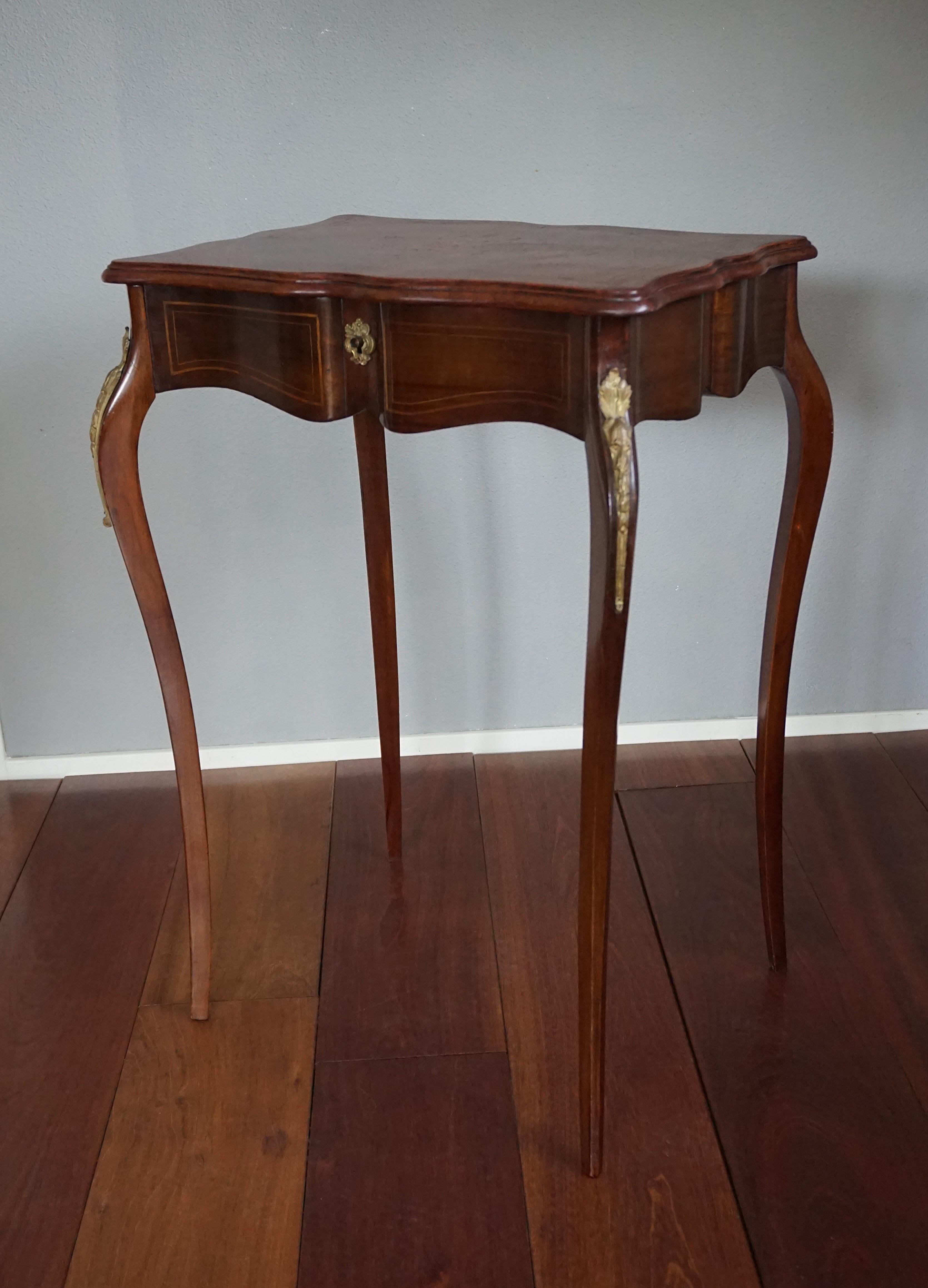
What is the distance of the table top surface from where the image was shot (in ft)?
3.28

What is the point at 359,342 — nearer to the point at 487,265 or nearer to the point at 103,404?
the point at 487,265

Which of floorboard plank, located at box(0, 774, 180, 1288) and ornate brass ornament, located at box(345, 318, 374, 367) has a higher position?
ornate brass ornament, located at box(345, 318, 374, 367)

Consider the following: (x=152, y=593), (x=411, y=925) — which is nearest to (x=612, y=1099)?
(x=411, y=925)

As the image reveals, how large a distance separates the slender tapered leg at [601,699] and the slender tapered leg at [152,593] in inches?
18.1

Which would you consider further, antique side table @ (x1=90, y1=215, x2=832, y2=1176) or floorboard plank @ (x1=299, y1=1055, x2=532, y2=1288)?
floorboard plank @ (x1=299, y1=1055, x2=532, y2=1288)

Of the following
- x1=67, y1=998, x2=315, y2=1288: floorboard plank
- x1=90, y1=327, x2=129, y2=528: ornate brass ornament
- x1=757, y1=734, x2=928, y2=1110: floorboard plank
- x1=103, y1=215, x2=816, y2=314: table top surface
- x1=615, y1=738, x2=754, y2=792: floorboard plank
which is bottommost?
x1=615, y1=738, x2=754, y2=792: floorboard plank

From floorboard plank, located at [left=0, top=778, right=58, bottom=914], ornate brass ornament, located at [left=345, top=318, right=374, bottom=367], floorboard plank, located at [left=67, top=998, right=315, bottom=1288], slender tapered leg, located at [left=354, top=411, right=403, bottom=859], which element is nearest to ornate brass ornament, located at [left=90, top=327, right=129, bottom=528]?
ornate brass ornament, located at [left=345, top=318, right=374, bottom=367]

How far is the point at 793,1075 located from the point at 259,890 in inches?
28.8

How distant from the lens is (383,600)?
1628mm

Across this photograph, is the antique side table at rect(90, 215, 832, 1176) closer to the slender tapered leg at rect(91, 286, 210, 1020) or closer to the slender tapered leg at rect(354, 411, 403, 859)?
the slender tapered leg at rect(91, 286, 210, 1020)

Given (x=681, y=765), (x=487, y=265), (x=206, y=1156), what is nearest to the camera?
(x=487, y=265)

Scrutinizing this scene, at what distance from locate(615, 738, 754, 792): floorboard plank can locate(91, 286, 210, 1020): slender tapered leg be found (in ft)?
2.32

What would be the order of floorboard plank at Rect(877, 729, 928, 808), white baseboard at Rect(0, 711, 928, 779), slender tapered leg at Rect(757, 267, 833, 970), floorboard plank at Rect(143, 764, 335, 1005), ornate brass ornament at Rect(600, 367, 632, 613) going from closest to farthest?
ornate brass ornament at Rect(600, 367, 632, 613)
slender tapered leg at Rect(757, 267, 833, 970)
floorboard plank at Rect(143, 764, 335, 1005)
floorboard plank at Rect(877, 729, 928, 808)
white baseboard at Rect(0, 711, 928, 779)

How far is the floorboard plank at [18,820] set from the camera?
174 cm
